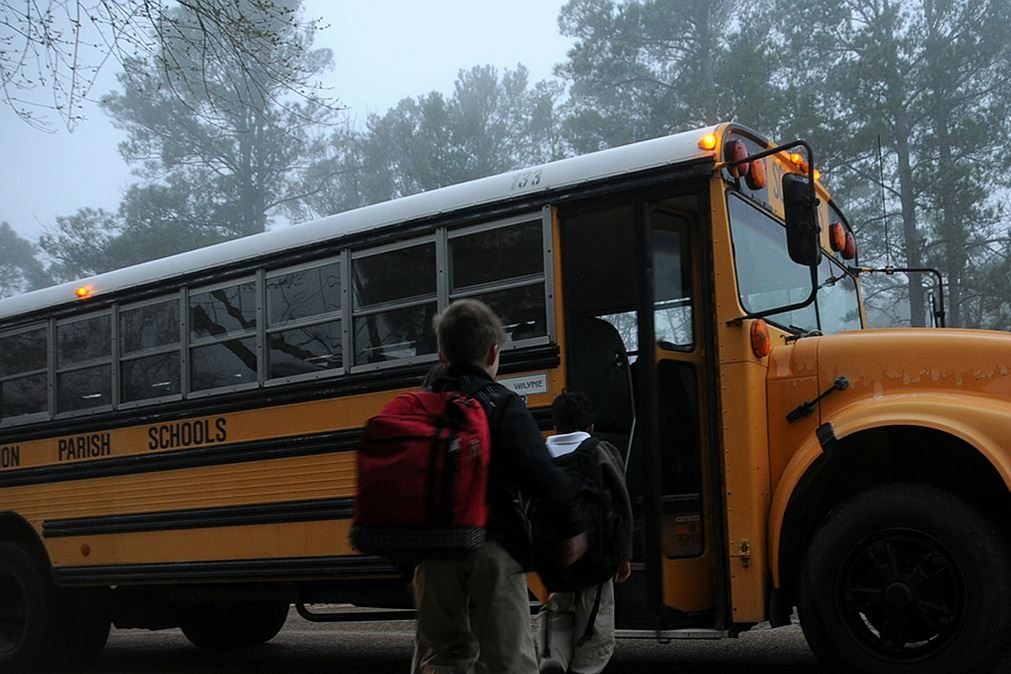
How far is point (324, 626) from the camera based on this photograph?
10.3m

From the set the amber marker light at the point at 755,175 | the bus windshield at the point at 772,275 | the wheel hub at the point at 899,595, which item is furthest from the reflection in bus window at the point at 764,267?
the wheel hub at the point at 899,595

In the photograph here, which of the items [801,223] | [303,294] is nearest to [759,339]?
[801,223]

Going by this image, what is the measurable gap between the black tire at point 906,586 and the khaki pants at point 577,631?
84 cm

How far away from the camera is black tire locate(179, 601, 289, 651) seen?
8.26 m

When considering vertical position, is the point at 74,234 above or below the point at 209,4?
above

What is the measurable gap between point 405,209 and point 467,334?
8.90 ft

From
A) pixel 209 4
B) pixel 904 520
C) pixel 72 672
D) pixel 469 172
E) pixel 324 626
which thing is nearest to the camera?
pixel 904 520

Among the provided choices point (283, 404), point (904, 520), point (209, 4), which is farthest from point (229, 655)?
point (904, 520)

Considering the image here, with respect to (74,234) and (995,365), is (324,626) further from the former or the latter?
(74,234)

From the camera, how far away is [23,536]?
26.0 feet

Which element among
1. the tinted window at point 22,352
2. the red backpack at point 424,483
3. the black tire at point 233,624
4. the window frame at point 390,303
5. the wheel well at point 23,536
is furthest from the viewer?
the black tire at point 233,624

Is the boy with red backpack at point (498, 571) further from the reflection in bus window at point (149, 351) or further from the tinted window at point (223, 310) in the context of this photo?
the reflection in bus window at point (149, 351)

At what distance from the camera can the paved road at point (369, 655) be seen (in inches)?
263

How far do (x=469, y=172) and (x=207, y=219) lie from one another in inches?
291
